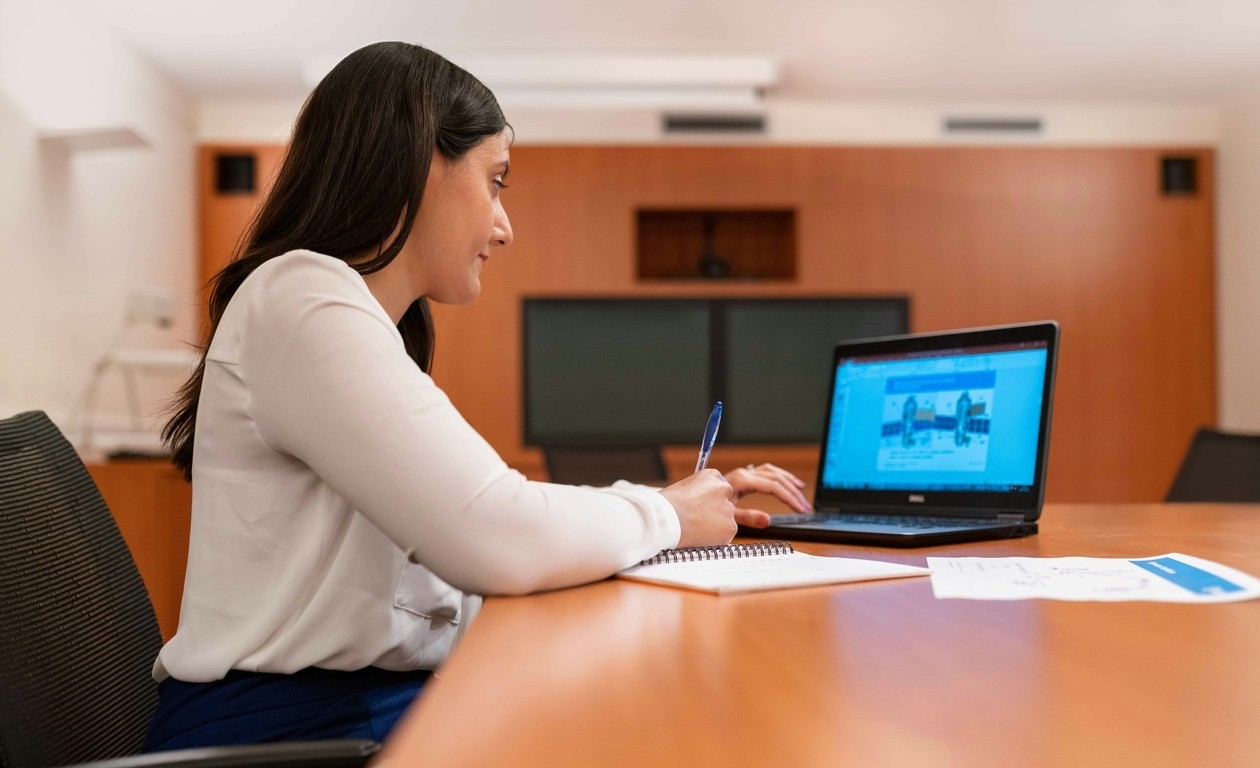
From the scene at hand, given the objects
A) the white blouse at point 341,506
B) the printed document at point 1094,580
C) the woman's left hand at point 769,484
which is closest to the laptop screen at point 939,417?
the woman's left hand at point 769,484

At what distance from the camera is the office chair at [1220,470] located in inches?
112

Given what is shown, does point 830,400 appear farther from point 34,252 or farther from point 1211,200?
point 1211,200

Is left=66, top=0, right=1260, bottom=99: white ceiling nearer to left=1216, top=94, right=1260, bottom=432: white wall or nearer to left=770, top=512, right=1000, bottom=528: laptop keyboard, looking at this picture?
left=1216, top=94, right=1260, bottom=432: white wall

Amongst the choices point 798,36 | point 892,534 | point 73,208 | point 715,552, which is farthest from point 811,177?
point 715,552

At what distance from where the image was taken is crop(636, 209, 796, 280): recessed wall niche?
5.69 metres

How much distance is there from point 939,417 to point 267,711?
100 cm

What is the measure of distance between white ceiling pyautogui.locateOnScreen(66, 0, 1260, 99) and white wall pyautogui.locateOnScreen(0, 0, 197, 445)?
0.21 metres

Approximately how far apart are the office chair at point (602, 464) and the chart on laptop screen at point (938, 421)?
2122 mm

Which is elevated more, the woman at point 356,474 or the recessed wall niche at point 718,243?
the recessed wall niche at point 718,243

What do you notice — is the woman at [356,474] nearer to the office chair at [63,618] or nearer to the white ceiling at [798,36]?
the office chair at [63,618]

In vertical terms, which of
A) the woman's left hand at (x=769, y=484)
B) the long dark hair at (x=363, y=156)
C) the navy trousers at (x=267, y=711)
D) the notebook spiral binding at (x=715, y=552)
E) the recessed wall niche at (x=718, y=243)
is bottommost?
the navy trousers at (x=267, y=711)

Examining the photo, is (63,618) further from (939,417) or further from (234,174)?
(234,174)

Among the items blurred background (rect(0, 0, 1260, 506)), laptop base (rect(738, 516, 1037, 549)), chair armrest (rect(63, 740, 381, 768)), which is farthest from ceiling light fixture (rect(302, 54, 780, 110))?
chair armrest (rect(63, 740, 381, 768))

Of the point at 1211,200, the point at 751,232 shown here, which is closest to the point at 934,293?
the point at 751,232
